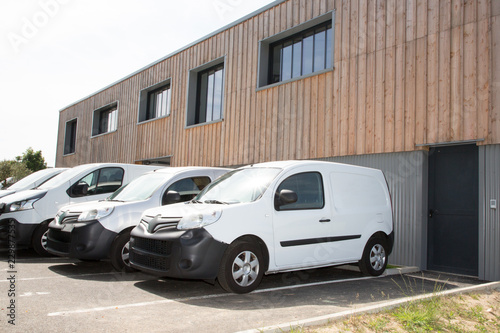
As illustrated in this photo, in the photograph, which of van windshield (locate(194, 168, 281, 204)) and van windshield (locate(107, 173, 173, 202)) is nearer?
van windshield (locate(194, 168, 281, 204))

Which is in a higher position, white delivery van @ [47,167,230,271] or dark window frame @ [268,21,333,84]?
dark window frame @ [268,21,333,84]

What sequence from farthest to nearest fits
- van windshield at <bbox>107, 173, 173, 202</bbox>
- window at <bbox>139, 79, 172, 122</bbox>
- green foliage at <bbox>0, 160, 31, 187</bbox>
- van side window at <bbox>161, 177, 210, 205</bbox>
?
green foliage at <bbox>0, 160, 31, 187</bbox>, window at <bbox>139, 79, 172, 122</bbox>, van side window at <bbox>161, 177, 210, 205</bbox>, van windshield at <bbox>107, 173, 173, 202</bbox>

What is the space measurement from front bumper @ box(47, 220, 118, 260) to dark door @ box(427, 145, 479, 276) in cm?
604

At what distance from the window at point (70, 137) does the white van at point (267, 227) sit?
76.8 feet

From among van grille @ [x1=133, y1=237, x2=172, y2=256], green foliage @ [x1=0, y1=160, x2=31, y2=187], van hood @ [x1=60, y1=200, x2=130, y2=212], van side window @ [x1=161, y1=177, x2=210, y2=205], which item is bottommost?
van grille @ [x1=133, y1=237, x2=172, y2=256]

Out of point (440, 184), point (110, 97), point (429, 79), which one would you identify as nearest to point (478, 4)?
point (429, 79)

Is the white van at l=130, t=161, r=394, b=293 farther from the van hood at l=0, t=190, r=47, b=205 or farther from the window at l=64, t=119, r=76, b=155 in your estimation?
the window at l=64, t=119, r=76, b=155

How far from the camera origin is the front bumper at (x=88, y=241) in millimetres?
6859

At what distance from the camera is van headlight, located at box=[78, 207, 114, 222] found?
23.0ft

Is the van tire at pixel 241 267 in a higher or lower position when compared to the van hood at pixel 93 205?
lower

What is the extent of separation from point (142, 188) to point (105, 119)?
1729cm

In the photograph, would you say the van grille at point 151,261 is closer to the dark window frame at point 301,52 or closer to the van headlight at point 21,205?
the van headlight at point 21,205

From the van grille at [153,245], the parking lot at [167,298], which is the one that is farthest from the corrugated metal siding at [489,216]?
the van grille at [153,245]

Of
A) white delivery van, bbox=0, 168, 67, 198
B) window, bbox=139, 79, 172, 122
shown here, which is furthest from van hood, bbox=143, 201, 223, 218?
window, bbox=139, 79, 172, 122
